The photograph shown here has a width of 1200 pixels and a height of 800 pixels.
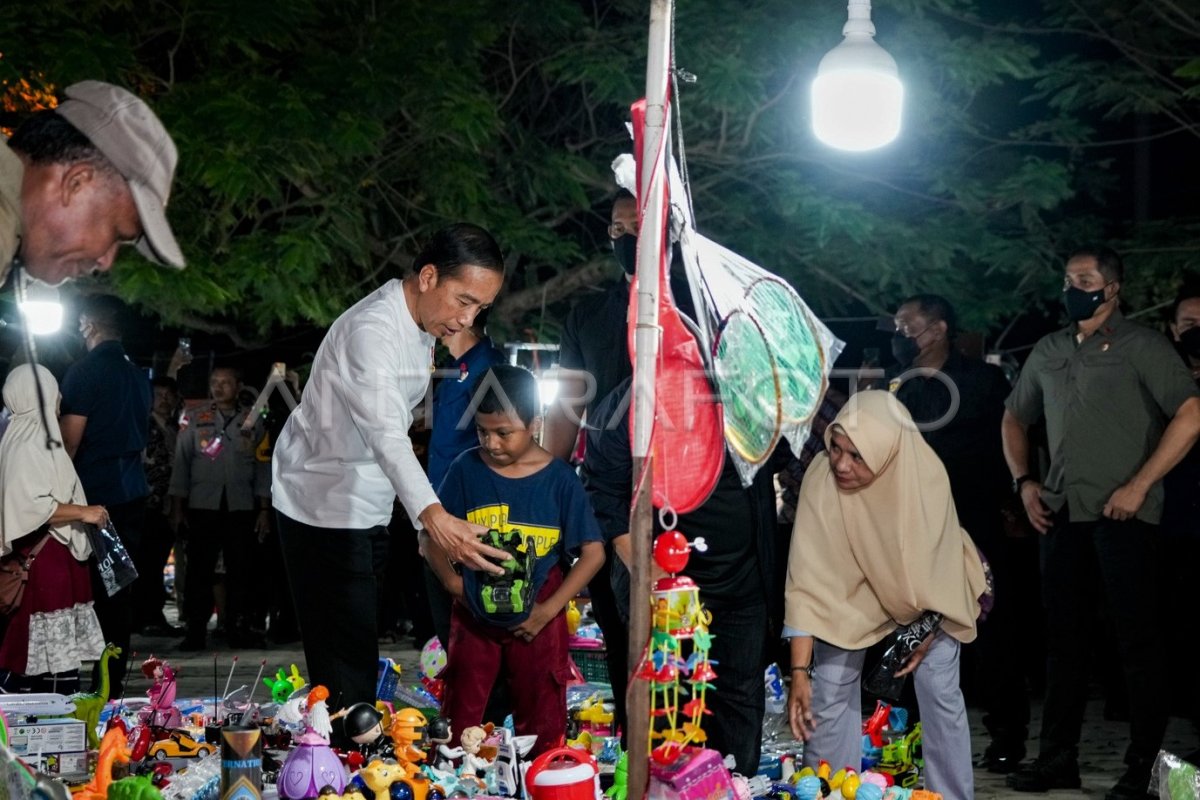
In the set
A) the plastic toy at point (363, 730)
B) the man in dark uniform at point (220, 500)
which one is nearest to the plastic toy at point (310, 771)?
the plastic toy at point (363, 730)

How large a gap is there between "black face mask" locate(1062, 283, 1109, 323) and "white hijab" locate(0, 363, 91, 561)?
168 inches

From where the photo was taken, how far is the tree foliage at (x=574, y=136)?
30.1 ft

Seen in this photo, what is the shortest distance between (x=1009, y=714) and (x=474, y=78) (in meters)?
5.86

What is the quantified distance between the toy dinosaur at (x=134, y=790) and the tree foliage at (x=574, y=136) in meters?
5.67

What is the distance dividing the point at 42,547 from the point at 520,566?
8.82 feet

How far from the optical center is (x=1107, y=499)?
5.85 m

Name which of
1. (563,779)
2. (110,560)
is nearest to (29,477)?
(110,560)

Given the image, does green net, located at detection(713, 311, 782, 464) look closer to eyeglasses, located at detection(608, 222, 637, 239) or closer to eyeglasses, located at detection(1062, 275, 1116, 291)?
eyeglasses, located at detection(608, 222, 637, 239)

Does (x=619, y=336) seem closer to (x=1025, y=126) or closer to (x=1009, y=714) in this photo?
(x=1009, y=714)

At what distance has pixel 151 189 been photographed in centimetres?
274

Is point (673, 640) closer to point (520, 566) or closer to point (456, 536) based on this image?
point (456, 536)

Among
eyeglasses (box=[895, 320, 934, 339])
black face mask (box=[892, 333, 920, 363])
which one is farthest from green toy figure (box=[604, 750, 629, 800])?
black face mask (box=[892, 333, 920, 363])

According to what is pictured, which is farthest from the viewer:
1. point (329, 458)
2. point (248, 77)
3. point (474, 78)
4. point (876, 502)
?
point (474, 78)

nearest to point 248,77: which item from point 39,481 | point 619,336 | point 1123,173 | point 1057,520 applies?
point 39,481
